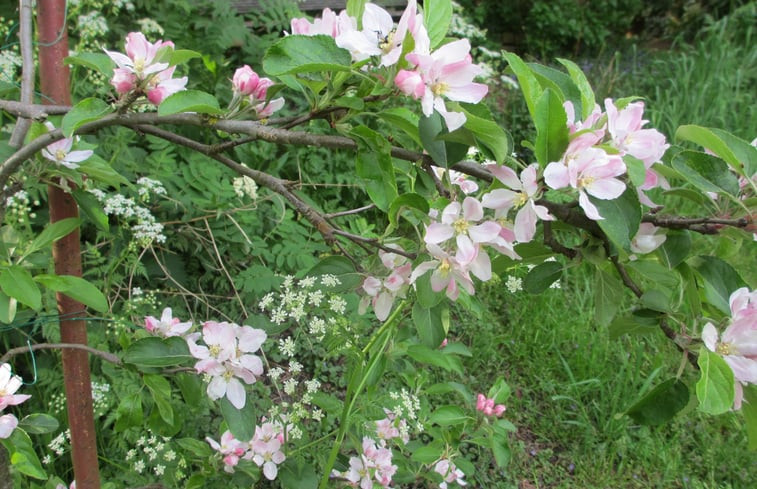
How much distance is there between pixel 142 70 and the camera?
0.75m

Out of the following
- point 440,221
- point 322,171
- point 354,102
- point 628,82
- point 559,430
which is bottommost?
point 559,430

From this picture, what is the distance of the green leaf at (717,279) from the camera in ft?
2.23

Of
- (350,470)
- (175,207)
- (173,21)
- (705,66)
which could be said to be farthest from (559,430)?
(705,66)

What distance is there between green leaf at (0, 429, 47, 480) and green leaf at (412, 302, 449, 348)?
0.60 m

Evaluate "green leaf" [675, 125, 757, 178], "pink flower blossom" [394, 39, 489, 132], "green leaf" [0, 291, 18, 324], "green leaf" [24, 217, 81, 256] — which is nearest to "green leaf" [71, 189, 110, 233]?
"green leaf" [24, 217, 81, 256]

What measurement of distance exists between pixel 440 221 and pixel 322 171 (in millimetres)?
1900

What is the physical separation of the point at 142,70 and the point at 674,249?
646 mm

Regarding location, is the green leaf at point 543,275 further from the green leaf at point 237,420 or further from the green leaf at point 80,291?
the green leaf at point 80,291

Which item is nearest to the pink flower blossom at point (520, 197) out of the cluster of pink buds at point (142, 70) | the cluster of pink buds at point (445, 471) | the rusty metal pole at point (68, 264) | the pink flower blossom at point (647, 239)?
the pink flower blossom at point (647, 239)

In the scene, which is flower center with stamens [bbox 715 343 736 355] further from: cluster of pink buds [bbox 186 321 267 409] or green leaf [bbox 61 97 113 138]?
green leaf [bbox 61 97 113 138]

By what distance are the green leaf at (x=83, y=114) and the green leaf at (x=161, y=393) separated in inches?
16.5

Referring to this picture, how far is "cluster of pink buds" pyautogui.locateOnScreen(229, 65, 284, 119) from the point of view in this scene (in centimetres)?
77

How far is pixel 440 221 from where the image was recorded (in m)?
0.66

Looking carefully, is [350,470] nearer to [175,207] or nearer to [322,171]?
[175,207]
